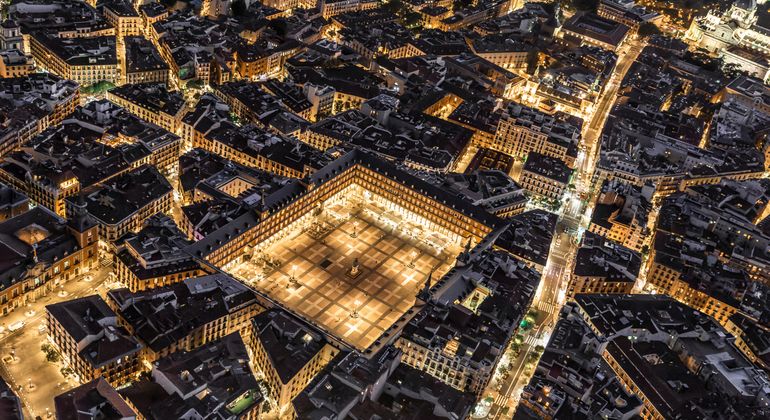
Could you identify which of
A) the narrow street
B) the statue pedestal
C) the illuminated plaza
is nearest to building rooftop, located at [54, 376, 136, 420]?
the narrow street

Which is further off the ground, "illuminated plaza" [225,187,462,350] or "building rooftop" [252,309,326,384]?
"building rooftop" [252,309,326,384]

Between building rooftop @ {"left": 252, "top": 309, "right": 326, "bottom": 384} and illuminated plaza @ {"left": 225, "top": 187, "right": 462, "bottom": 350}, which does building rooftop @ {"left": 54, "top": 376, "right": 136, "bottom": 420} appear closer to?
building rooftop @ {"left": 252, "top": 309, "right": 326, "bottom": 384}

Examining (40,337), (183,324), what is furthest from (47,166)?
(183,324)

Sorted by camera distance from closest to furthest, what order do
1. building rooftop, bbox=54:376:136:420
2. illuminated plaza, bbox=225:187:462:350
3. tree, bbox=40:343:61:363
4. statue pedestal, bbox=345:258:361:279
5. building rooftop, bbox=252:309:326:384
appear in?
building rooftop, bbox=54:376:136:420 → building rooftop, bbox=252:309:326:384 → tree, bbox=40:343:61:363 → illuminated plaza, bbox=225:187:462:350 → statue pedestal, bbox=345:258:361:279

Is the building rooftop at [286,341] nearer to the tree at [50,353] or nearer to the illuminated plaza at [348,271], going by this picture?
the illuminated plaza at [348,271]

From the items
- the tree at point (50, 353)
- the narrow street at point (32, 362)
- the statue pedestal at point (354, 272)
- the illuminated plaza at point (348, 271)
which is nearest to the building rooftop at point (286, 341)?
the illuminated plaza at point (348, 271)

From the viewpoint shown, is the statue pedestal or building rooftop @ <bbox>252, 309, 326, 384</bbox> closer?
building rooftop @ <bbox>252, 309, 326, 384</bbox>

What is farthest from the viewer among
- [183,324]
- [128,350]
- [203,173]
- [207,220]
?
[203,173]

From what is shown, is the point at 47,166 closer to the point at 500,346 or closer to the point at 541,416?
the point at 500,346
